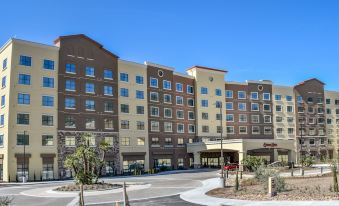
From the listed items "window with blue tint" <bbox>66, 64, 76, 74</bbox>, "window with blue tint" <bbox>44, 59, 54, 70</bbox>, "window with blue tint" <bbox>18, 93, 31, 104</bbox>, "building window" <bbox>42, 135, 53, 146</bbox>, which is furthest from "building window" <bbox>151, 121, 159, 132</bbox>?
"window with blue tint" <bbox>18, 93, 31, 104</bbox>

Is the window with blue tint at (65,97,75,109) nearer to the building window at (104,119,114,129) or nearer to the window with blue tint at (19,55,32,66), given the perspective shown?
the building window at (104,119,114,129)

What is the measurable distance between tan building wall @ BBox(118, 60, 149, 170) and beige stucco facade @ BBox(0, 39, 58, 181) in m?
13.1

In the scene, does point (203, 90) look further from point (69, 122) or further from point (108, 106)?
point (69, 122)

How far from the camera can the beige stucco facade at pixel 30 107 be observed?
188ft

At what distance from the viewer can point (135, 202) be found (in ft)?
94.0

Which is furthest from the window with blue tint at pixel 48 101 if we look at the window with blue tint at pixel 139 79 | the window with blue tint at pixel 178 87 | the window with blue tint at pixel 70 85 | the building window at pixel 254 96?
the building window at pixel 254 96

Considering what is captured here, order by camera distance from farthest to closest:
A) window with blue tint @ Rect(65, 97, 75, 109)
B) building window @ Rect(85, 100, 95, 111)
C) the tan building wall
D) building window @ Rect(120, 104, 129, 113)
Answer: building window @ Rect(120, 104, 129, 113), the tan building wall, building window @ Rect(85, 100, 95, 111), window with blue tint @ Rect(65, 97, 75, 109)

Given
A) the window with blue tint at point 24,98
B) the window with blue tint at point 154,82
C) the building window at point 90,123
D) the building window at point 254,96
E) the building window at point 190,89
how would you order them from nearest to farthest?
1. the window with blue tint at point 24,98
2. the building window at point 90,123
3. the window with blue tint at point 154,82
4. the building window at point 190,89
5. the building window at point 254,96

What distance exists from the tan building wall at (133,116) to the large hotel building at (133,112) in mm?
185

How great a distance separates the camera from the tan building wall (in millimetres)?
71188

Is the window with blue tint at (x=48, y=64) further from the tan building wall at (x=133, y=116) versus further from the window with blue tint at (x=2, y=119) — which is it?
the tan building wall at (x=133, y=116)

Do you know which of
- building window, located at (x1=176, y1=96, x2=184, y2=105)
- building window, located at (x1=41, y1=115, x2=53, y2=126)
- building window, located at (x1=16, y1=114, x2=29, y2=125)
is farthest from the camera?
building window, located at (x1=176, y1=96, x2=184, y2=105)

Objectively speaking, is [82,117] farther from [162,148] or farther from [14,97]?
[162,148]

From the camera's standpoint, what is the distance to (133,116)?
2886 inches
